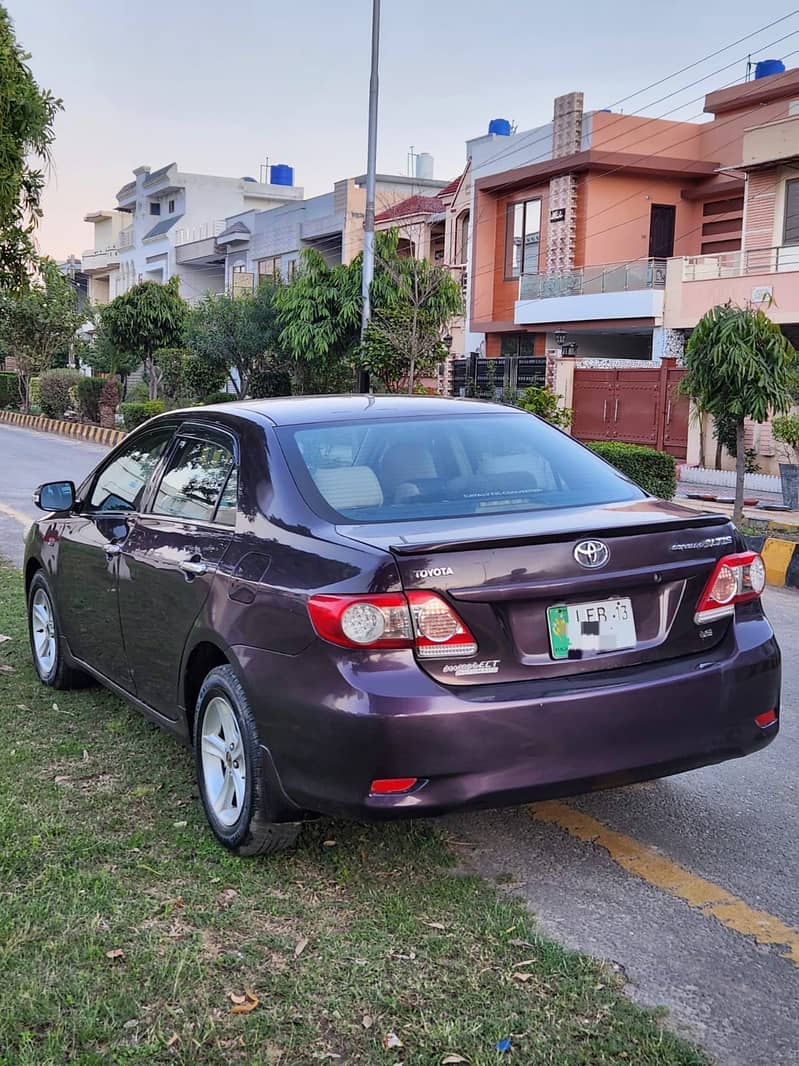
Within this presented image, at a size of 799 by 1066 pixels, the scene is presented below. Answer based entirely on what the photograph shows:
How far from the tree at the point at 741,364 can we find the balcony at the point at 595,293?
14.0m

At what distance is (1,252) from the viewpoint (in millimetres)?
8305

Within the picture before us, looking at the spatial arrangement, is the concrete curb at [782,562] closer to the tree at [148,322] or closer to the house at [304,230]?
the tree at [148,322]

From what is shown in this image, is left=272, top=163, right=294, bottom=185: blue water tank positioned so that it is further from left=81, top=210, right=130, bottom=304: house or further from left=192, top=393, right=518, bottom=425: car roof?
left=192, top=393, right=518, bottom=425: car roof

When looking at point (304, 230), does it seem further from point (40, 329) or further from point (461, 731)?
point (461, 731)

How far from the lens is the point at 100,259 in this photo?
226 ft

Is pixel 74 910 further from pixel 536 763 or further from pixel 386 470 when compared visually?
pixel 386 470

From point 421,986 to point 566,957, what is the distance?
0.43 m

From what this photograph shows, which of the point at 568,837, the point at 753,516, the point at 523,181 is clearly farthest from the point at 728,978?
the point at 523,181

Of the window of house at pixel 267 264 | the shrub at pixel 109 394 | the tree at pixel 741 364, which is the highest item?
the window of house at pixel 267 264

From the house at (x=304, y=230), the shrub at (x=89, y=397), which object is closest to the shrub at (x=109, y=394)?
the shrub at (x=89, y=397)

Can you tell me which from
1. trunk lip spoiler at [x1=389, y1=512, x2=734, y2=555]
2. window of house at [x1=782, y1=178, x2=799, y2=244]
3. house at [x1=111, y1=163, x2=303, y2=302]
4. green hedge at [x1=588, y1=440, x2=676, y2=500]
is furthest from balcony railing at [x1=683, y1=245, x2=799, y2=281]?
house at [x1=111, y1=163, x2=303, y2=302]

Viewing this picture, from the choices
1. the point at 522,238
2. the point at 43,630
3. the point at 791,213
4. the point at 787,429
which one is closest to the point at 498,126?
the point at 522,238

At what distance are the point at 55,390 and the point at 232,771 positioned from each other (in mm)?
39979

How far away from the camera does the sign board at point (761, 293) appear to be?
22.8 metres
